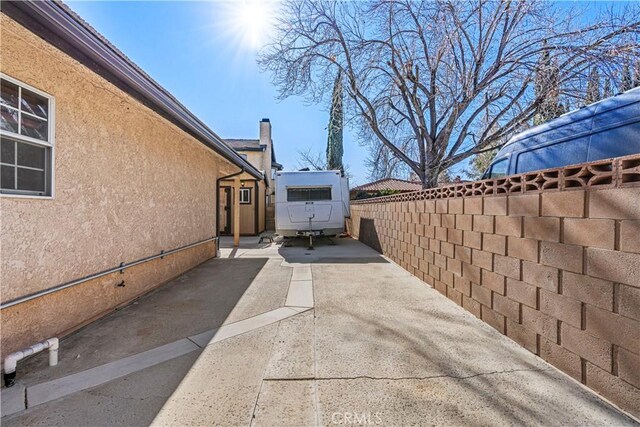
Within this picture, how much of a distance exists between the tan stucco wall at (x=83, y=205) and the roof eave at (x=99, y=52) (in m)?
0.51

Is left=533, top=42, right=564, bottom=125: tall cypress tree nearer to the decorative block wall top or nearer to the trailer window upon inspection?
the trailer window

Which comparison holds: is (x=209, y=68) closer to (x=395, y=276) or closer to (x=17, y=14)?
(x=17, y=14)

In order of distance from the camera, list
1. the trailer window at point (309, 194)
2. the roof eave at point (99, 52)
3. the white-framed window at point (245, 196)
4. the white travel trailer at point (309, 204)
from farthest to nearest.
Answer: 1. the white-framed window at point (245, 196)
2. the trailer window at point (309, 194)
3. the white travel trailer at point (309, 204)
4. the roof eave at point (99, 52)

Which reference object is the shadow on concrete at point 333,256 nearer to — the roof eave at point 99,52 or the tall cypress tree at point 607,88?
the roof eave at point 99,52

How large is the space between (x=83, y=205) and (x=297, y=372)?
3090 mm

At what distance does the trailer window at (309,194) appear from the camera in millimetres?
10406

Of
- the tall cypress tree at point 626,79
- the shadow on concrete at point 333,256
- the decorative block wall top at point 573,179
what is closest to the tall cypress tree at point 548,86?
the tall cypress tree at point 626,79

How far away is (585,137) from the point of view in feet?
11.2

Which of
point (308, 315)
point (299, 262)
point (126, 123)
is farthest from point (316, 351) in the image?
point (299, 262)

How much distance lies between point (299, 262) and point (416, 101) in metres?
7.93

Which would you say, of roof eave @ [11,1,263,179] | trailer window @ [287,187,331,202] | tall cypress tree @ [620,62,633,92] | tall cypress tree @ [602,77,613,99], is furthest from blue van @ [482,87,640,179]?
trailer window @ [287,187,331,202]

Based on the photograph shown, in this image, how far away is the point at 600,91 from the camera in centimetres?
730

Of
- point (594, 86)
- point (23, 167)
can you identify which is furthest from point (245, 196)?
point (594, 86)

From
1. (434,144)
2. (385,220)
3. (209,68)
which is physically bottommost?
(385,220)
